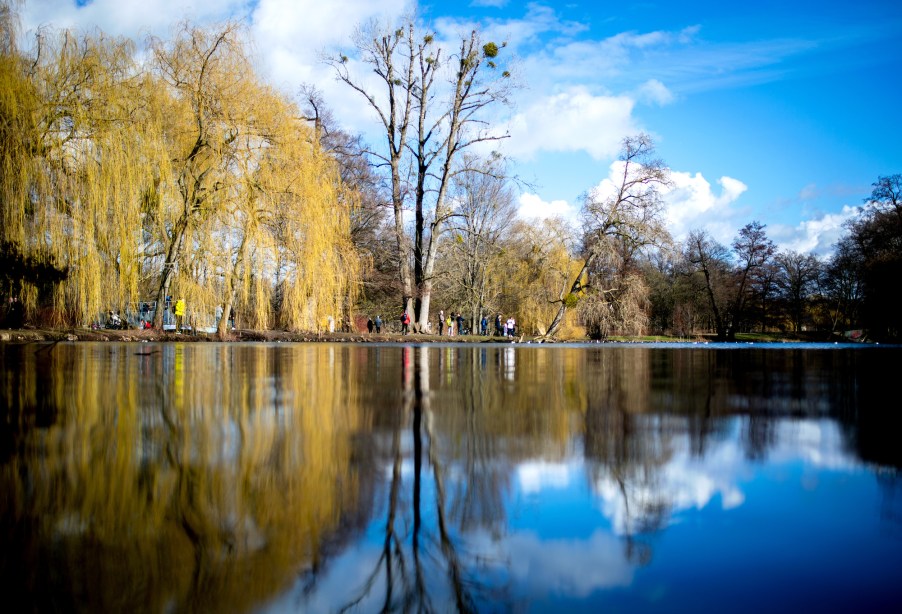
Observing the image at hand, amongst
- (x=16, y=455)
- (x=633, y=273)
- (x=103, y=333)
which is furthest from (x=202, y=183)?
(x=633, y=273)

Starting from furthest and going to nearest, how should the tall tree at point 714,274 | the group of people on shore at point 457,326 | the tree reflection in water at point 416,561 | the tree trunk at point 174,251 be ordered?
the tall tree at point 714,274 → the group of people on shore at point 457,326 → the tree trunk at point 174,251 → the tree reflection in water at point 416,561

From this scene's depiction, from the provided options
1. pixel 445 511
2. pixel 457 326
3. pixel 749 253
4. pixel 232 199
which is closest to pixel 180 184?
pixel 232 199

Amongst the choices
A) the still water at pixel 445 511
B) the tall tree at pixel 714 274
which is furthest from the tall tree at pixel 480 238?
the still water at pixel 445 511

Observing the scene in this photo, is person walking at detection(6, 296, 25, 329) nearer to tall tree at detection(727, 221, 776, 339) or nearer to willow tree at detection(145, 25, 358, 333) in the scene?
willow tree at detection(145, 25, 358, 333)

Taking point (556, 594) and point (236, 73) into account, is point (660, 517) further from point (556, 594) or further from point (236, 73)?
point (236, 73)

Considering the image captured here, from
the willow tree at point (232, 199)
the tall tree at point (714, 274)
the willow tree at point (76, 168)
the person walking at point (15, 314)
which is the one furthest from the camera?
the tall tree at point (714, 274)

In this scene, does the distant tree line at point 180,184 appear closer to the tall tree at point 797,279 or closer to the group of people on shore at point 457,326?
the group of people on shore at point 457,326

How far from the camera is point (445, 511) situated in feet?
6.44

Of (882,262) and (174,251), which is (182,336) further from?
(882,262)

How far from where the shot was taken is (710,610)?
131cm

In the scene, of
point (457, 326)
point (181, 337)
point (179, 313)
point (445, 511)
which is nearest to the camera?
point (445, 511)

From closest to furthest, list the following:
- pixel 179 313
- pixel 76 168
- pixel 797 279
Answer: pixel 76 168, pixel 179 313, pixel 797 279

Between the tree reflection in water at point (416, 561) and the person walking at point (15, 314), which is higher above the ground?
the person walking at point (15, 314)

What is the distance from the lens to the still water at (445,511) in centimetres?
140
